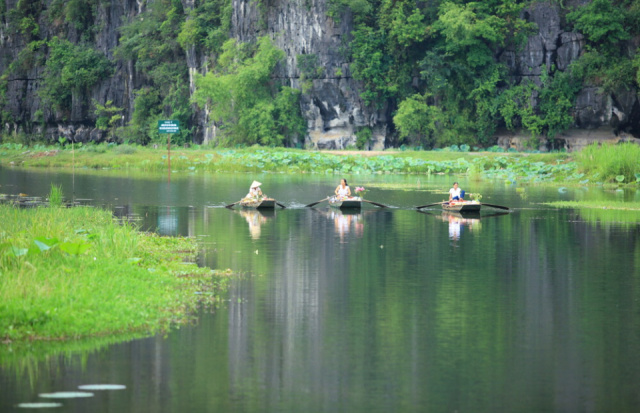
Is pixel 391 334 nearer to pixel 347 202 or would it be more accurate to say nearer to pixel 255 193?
pixel 255 193

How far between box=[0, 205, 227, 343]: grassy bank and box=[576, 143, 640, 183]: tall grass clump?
2843cm

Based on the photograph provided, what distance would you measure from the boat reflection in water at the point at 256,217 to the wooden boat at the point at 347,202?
7.67 feet

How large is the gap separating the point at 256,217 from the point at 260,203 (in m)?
2.20

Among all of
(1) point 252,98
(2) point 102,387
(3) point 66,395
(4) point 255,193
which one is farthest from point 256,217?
(1) point 252,98

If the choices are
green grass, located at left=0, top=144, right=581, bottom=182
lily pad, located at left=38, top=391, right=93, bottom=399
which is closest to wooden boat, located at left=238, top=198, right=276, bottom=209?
green grass, located at left=0, top=144, right=581, bottom=182

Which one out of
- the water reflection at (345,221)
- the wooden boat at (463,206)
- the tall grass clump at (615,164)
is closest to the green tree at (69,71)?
the tall grass clump at (615,164)

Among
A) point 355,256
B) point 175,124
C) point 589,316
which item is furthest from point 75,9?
point 589,316

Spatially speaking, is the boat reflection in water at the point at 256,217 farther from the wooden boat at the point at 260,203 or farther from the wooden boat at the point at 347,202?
the wooden boat at the point at 347,202

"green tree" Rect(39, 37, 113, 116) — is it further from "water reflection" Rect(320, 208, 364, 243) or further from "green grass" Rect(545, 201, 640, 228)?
"green grass" Rect(545, 201, 640, 228)

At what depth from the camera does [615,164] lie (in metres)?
44.0

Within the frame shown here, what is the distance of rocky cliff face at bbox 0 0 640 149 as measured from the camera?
63.3 metres

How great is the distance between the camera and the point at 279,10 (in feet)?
239

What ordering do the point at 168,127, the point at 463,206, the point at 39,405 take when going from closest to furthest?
the point at 39,405
the point at 463,206
the point at 168,127

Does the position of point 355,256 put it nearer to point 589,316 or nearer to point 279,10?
point 589,316
